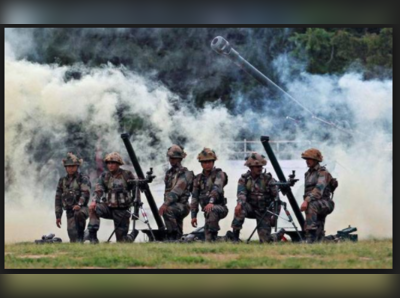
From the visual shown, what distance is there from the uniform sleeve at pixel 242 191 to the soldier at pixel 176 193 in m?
0.67

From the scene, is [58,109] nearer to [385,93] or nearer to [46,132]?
[46,132]

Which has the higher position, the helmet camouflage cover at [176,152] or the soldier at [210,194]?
the helmet camouflage cover at [176,152]

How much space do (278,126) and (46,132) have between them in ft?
9.71

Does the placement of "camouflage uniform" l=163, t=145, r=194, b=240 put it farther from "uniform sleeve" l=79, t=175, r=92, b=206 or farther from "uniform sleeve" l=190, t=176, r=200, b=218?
"uniform sleeve" l=79, t=175, r=92, b=206

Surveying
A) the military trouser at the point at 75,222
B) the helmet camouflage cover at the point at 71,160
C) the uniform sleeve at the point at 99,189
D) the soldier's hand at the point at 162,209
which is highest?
the helmet camouflage cover at the point at 71,160

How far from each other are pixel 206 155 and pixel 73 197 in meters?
1.81

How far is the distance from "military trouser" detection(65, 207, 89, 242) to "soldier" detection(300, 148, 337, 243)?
2868mm

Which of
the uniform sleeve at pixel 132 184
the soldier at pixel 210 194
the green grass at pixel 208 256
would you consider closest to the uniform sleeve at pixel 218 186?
the soldier at pixel 210 194

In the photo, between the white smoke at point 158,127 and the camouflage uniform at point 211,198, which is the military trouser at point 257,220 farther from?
the white smoke at point 158,127

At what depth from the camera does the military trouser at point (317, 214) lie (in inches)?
1220

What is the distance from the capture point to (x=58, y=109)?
31516 millimetres

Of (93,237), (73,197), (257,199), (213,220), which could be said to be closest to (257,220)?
(257,199)

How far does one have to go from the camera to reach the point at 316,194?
3095 centimetres
